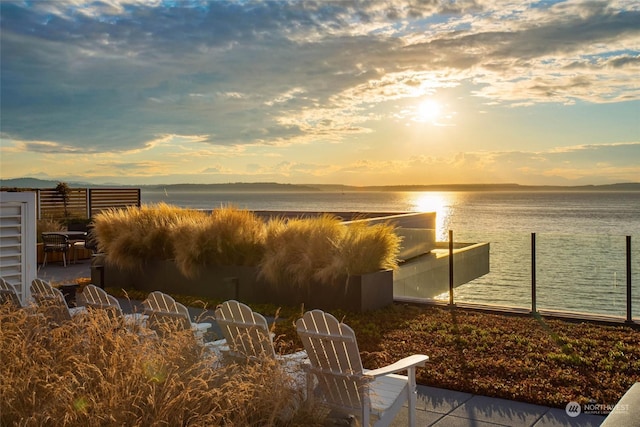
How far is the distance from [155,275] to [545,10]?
8.45 m

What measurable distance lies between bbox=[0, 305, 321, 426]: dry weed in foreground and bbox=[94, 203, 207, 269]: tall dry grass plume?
5.85 meters

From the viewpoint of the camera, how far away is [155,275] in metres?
9.30

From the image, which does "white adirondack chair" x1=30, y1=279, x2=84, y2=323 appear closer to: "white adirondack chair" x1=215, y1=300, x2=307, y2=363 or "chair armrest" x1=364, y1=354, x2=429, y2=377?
"white adirondack chair" x1=215, y1=300, x2=307, y2=363

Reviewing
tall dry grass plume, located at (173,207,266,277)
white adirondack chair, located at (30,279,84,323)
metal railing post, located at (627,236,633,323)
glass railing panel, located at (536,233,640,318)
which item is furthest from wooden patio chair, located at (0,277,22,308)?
metal railing post, located at (627,236,633,323)

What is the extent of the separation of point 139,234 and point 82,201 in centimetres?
917

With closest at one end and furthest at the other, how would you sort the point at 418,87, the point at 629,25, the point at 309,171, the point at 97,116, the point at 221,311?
1. the point at 221,311
2. the point at 629,25
3. the point at 418,87
4. the point at 97,116
5. the point at 309,171

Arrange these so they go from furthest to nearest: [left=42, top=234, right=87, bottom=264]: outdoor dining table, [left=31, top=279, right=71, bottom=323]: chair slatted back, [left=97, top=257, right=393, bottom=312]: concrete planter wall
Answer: [left=42, top=234, right=87, bottom=264]: outdoor dining table → [left=97, top=257, right=393, bottom=312]: concrete planter wall → [left=31, top=279, right=71, bottom=323]: chair slatted back

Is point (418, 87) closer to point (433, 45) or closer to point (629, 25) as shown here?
point (433, 45)

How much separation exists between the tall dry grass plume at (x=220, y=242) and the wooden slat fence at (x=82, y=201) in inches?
332

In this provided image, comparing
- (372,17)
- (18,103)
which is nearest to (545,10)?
(372,17)

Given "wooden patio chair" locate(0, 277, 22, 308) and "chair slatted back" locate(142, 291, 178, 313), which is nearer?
"chair slatted back" locate(142, 291, 178, 313)

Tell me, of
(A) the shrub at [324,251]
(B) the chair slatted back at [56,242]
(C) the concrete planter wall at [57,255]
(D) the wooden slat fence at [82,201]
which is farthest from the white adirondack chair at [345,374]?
(D) the wooden slat fence at [82,201]

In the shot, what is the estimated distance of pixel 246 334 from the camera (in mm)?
3549

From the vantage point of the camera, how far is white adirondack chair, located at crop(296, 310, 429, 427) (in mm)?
3273
